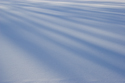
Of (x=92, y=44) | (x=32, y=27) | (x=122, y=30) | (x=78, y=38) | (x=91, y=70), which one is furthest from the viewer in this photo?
(x=32, y=27)

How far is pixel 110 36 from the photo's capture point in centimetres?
286

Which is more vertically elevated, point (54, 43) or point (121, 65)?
point (54, 43)

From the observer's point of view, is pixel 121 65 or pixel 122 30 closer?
pixel 121 65

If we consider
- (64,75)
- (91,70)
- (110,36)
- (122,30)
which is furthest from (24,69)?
(122,30)

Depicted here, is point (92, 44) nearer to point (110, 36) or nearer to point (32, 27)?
point (110, 36)

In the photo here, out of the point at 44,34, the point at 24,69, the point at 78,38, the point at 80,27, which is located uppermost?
the point at 80,27

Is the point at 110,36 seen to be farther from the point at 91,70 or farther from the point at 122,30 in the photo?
the point at 91,70

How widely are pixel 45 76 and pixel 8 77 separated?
405mm

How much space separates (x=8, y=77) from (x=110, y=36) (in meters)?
1.98

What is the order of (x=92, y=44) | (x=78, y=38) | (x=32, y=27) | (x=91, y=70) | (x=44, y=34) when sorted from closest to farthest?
(x=91, y=70) → (x=92, y=44) → (x=78, y=38) → (x=44, y=34) → (x=32, y=27)

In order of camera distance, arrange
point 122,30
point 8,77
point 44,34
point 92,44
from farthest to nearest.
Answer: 1. point 122,30
2. point 44,34
3. point 92,44
4. point 8,77

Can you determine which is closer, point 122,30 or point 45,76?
point 45,76

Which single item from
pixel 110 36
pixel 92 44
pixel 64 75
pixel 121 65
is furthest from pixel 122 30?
pixel 64 75

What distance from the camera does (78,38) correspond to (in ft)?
9.07
